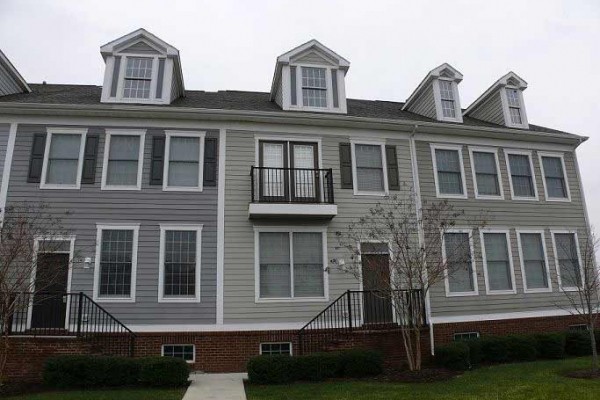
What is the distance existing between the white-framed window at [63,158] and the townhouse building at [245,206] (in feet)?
0.13

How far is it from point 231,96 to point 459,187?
8.72m

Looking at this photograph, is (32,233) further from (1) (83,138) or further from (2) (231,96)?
(2) (231,96)

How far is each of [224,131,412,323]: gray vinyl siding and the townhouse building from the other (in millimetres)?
39

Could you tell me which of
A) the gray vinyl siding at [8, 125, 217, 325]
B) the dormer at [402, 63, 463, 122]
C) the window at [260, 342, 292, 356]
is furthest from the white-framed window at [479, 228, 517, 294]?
the gray vinyl siding at [8, 125, 217, 325]

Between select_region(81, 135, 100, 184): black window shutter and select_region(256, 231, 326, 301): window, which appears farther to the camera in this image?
select_region(256, 231, 326, 301): window

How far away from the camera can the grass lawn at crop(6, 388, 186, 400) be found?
8.75 m

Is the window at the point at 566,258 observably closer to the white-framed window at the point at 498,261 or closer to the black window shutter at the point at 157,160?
the white-framed window at the point at 498,261

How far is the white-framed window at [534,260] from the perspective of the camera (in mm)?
15312

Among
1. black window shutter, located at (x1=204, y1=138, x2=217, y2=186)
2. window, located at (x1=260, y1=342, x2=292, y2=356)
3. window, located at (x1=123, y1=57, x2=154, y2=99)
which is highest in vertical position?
window, located at (x1=123, y1=57, x2=154, y2=99)

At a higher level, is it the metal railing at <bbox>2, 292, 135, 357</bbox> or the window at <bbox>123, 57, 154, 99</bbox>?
the window at <bbox>123, 57, 154, 99</bbox>

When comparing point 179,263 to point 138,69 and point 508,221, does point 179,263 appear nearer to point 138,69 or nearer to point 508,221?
point 138,69

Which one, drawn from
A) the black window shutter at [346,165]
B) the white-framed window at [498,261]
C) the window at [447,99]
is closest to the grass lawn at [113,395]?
the black window shutter at [346,165]

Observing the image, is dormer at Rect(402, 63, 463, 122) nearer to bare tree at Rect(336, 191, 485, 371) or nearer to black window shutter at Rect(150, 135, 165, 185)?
bare tree at Rect(336, 191, 485, 371)

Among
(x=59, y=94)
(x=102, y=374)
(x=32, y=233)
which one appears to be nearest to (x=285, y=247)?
(x=102, y=374)
